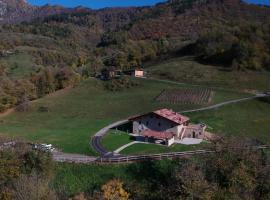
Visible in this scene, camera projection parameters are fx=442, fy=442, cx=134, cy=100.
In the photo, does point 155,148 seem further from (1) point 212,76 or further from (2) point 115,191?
(1) point 212,76

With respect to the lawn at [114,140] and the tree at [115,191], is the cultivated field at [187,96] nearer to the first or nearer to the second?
the lawn at [114,140]

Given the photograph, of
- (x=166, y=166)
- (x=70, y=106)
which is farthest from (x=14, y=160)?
(x=70, y=106)

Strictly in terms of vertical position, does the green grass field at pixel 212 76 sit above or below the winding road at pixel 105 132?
above

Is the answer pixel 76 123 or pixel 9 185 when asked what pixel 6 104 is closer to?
pixel 76 123

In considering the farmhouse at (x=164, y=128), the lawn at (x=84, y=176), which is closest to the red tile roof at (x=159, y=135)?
the farmhouse at (x=164, y=128)

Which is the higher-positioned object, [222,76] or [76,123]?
[222,76]

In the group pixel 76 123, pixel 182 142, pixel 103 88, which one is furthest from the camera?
pixel 103 88
